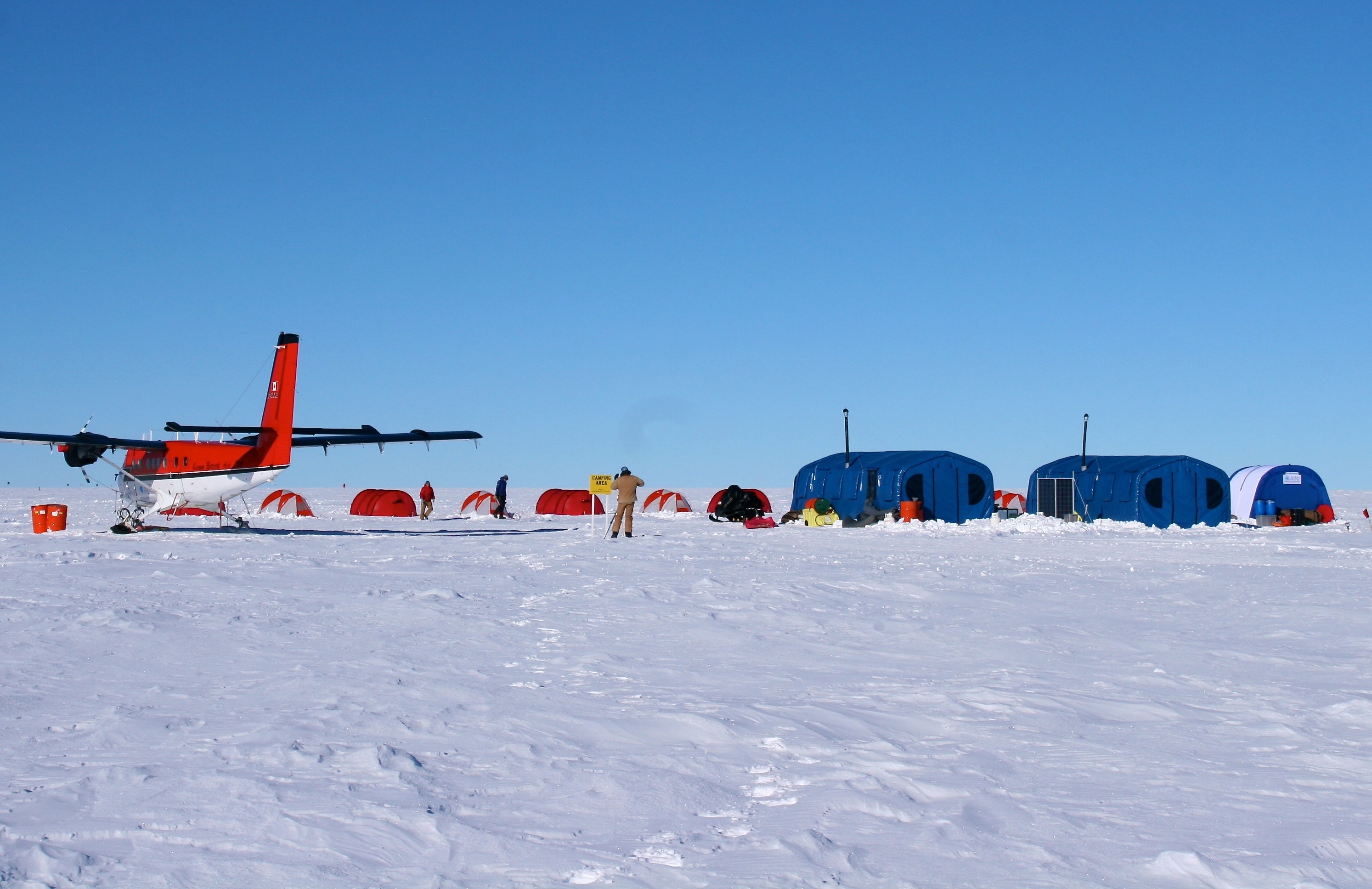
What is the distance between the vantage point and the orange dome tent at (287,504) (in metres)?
38.3

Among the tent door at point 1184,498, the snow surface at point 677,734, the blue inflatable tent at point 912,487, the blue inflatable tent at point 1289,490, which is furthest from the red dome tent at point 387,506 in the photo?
the blue inflatable tent at point 1289,490

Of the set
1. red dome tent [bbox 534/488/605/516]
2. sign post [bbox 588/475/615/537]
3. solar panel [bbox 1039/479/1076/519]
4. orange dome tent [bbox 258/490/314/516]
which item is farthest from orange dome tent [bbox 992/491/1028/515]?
orange dome tent [bbox 258/490/314/516]

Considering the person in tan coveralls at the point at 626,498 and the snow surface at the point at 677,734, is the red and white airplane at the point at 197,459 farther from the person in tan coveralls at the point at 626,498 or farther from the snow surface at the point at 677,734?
the snow surface at the point at 677,734

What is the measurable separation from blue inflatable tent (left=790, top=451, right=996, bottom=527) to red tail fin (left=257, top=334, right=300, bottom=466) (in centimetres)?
1474

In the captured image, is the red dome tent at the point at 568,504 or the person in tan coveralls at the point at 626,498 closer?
the person in tan coveralls at the point at 626,498

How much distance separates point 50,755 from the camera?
526cm

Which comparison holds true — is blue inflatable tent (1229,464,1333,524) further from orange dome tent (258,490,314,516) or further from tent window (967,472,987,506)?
orange dome tent (258,490,314,516)

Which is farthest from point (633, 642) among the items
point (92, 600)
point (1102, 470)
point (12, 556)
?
point (1102, 470)

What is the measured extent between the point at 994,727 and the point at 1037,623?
457 cm

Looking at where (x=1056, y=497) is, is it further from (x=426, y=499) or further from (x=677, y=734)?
(x=677, y=734)

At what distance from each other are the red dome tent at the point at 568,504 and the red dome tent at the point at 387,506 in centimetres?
468

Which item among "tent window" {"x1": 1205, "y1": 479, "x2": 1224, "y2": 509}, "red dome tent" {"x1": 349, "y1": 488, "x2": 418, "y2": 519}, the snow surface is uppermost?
"tent window" {"x1": 1205, "y1": 479, "x2": 1224, "y2": 509}

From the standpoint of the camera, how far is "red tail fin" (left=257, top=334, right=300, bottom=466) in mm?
23797

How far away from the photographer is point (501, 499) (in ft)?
117
